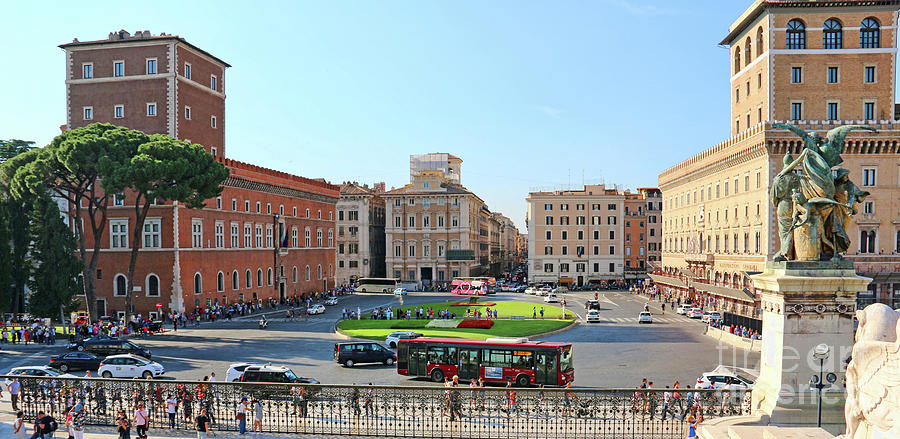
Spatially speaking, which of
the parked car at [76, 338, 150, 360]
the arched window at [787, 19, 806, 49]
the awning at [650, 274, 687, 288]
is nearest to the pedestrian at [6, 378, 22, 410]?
the parked car at [76, 338, 150, 360]

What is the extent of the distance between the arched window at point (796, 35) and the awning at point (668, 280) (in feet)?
87.9

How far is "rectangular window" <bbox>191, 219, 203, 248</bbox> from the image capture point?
5388cm

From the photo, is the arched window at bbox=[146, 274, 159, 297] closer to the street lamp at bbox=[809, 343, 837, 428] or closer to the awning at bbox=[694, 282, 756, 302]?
the awning at bbox=[694, 282, 756, 302]

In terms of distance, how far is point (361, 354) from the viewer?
A: 32375 mm

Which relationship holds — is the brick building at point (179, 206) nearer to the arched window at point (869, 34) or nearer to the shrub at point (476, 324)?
the shrub at point (476, 324)

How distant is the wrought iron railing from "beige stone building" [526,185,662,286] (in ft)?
241

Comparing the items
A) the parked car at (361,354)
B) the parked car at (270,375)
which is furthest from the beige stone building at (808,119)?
the parked car at (270,375)

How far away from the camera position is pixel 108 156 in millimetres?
41969

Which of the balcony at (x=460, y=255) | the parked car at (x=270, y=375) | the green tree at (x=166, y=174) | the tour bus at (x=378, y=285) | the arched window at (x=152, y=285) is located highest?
the green tree at (x=166, y=174)

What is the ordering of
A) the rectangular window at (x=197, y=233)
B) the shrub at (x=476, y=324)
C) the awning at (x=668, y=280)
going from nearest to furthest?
1. the shrub at (x=476, y=324)
2. the rectangular window at (x=197, y=233)
3. the awning at (x=668, y=280)

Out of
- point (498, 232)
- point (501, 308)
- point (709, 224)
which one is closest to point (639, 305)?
point (709, 224)

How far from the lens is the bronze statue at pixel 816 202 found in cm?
1388

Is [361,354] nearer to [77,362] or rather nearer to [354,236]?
[77,362]

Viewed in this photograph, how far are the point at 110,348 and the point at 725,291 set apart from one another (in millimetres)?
46319
